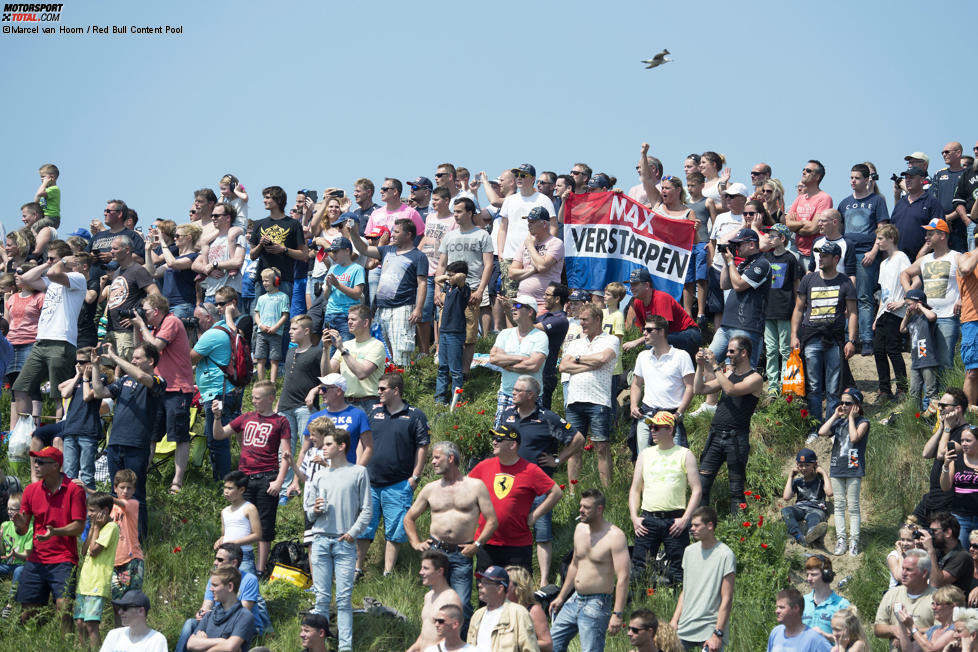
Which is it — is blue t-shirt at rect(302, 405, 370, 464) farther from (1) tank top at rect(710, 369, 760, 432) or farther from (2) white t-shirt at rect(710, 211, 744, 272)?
(2) white t-shirt at rect(710, 211, 744, 272)

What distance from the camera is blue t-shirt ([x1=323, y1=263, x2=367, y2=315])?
16656 millimetres

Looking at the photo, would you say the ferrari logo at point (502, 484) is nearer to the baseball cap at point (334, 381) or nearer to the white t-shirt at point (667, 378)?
the baseball cap at point (334, 381)

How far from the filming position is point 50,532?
1188cm

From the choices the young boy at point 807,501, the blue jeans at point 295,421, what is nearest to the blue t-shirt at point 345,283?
the blue jeans at point 295,421

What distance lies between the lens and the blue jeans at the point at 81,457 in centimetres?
1387

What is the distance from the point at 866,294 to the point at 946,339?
169 cm

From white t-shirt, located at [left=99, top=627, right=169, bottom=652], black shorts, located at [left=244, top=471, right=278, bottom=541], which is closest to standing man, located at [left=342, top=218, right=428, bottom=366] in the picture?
black shorts, located at [left=244, top=471, right=278, bottom=541]

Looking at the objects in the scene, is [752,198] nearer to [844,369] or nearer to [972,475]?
[844,369]

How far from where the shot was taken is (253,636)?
11.3 metres

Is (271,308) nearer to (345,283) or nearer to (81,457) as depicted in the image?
(345,283)

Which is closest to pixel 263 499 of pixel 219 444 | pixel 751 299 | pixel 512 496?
pixel 219 444

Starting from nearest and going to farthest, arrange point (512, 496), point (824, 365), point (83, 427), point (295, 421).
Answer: point (512, 496) → point (83, 427) → point (295, 421) → point (824, 365)

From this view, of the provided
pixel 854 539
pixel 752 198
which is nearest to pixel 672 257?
pixel 752 198

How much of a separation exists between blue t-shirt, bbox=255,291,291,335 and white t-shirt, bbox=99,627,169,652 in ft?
22.8
